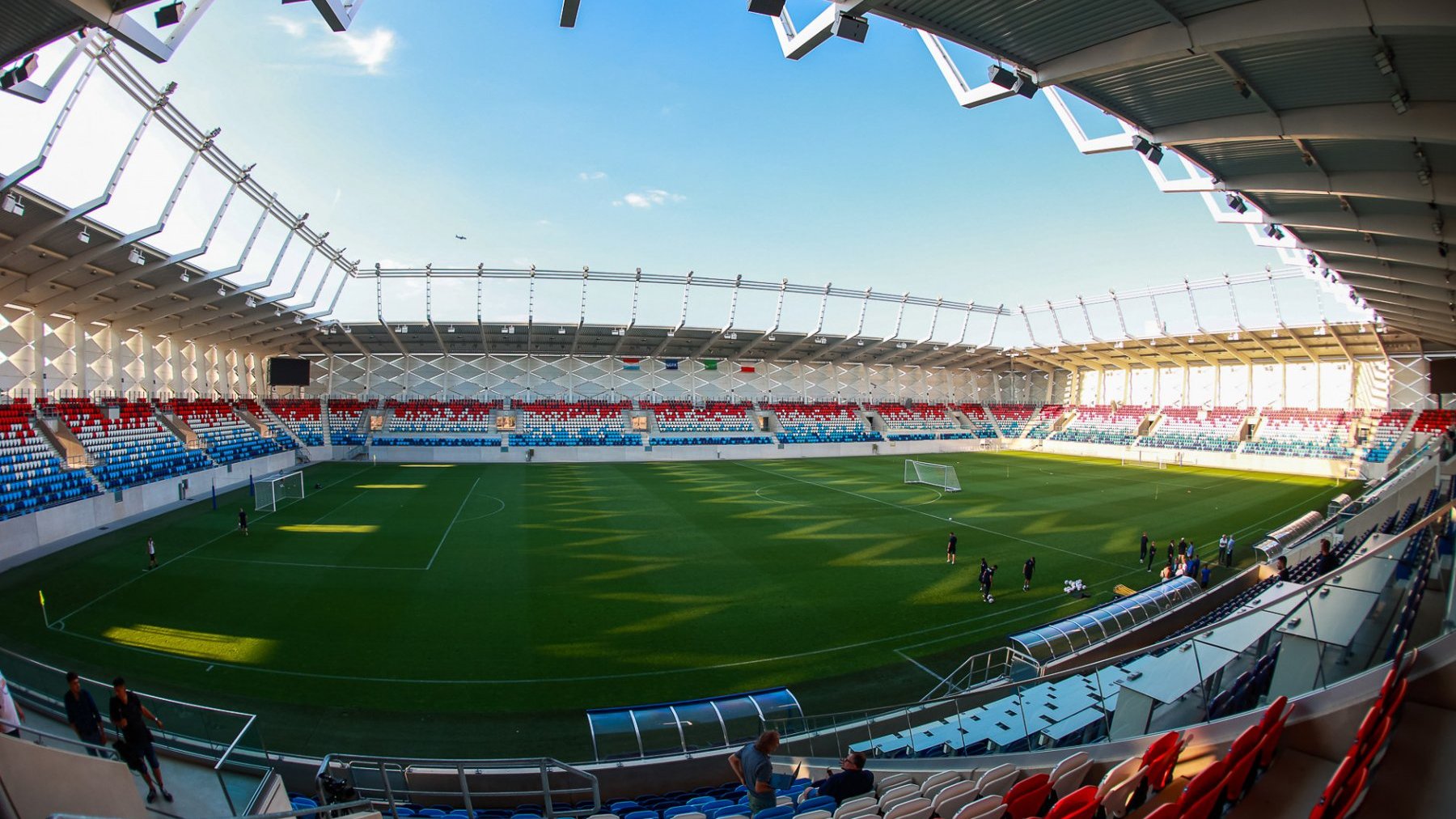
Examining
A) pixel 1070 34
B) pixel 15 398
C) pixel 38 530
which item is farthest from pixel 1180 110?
pixel 15 398

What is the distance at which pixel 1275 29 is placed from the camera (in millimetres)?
5918

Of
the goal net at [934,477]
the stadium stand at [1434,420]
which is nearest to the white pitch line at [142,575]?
the goal net at [934,477]

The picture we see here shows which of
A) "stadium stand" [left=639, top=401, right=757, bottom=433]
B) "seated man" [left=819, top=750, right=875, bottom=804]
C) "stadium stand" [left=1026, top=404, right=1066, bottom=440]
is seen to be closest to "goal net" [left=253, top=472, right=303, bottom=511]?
"stadium stand" [left=639, top=401, right=757, bottom=433]

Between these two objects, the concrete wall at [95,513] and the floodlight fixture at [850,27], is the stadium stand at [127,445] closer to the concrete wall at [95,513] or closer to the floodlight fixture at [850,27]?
the concrete wall at [95,513]

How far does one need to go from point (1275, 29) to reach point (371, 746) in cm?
1388

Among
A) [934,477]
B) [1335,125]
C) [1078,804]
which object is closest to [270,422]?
[934,477]

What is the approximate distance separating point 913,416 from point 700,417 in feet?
70.6

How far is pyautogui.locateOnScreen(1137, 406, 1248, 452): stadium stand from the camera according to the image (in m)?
44.2

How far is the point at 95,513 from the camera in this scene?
2003cm

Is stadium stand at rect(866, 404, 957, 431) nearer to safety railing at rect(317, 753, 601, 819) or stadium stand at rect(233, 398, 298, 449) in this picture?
stadium stand at rect(233, 398, 298, 449)

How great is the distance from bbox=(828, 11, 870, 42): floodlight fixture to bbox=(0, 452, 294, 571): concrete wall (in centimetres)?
2370

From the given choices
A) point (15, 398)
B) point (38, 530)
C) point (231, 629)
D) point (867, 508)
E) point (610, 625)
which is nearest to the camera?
point (231, 629)

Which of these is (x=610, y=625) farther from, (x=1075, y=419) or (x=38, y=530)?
(x=1075, y=419)

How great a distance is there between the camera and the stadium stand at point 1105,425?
165 feet
